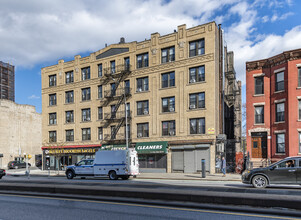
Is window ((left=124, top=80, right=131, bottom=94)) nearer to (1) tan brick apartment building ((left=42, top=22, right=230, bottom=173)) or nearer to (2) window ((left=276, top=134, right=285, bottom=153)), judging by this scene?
(1) tan brick apartment building ((left=42, top=22, right=230, bottom=173))

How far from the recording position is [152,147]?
32688mm

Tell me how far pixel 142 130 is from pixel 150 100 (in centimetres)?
393

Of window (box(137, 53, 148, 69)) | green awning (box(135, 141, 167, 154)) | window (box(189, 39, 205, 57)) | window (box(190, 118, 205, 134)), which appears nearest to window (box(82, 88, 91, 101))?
window (box(137, 53, 148, 69))

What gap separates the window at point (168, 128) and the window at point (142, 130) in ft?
7.96

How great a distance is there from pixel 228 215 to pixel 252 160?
21805 mm

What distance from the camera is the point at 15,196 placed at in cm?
1325

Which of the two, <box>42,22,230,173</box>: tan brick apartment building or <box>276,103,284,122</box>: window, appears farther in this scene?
<box>42,22,230,173</box>: tan brick apartment building

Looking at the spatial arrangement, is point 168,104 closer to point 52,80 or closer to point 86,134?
point 86,134

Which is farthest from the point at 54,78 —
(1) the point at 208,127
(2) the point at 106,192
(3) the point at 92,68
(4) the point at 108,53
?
(2) the point at 106,192

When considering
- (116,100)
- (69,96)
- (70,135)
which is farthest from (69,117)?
(116,100)

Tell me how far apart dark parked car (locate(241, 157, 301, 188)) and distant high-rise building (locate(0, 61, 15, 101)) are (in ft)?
296

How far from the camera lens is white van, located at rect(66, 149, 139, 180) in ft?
76.3

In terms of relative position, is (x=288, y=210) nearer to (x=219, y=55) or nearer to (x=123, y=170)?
(x=123, y=170)

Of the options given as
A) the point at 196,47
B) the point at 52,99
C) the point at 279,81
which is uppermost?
the point at 196,47
